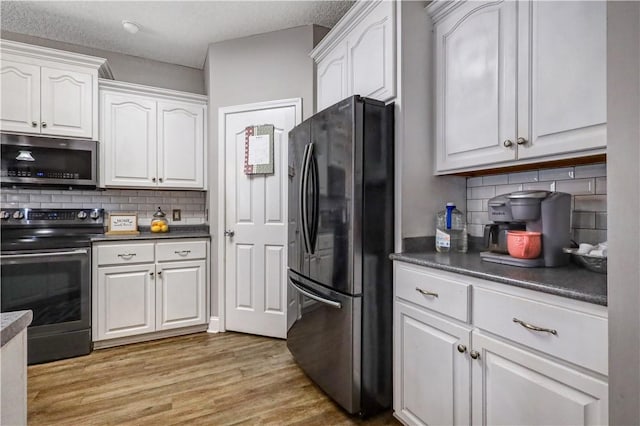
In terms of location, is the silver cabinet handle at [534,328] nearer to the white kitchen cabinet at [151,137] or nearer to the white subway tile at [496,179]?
the white subway tile at [496,179]

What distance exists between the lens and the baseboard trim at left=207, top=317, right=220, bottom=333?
A: 3029 mm

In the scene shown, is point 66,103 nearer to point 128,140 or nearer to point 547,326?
point 128,140

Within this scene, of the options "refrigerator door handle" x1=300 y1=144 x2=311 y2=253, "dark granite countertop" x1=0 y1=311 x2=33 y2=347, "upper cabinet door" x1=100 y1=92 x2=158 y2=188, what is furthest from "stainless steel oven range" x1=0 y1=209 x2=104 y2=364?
"dark granite countertop" x1=0 y1=311 x2=33 y2=347

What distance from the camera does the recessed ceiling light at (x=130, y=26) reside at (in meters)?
2.75

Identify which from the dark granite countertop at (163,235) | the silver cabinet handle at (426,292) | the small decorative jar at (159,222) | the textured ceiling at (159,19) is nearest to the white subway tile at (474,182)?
the silver cabinet handle at (426,292)

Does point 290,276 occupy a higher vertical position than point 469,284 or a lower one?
lower

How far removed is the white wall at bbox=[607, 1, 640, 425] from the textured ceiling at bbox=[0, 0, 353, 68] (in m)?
2.44

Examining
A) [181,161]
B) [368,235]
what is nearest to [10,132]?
[181,161]

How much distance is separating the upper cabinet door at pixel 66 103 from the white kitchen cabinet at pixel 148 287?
99cm

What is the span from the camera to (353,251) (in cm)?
168

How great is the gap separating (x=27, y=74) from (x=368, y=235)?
2.92 m

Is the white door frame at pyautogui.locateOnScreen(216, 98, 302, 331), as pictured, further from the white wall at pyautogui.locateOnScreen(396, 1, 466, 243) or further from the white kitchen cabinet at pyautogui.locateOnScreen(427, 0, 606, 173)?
the white kitchen cabinet at pyautogui.locateOnScreen(427, 0, 606, 173)

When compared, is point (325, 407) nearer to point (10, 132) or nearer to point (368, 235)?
point (368, 235)

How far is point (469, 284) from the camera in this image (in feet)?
4.26
